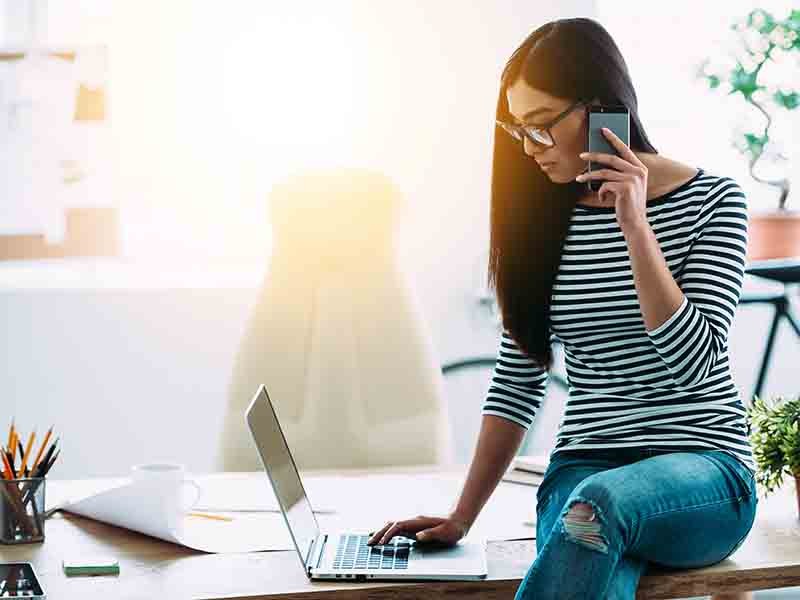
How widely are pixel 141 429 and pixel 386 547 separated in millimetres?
1814

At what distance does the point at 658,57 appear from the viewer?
311 centimetres

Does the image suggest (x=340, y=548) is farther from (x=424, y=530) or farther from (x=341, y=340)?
(x=341, y=340)

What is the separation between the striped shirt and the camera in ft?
4.28

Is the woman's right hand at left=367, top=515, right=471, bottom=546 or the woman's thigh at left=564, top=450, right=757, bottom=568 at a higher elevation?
the woman's thigh at left=564, top=450, right=757, bottom=568

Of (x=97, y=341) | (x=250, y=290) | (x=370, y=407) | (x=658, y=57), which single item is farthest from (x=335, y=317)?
(x=658, y=57)

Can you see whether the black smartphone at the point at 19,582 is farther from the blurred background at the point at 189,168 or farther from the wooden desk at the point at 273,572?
the blurred background at the point at 189,168

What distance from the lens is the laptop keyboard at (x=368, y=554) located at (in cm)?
120

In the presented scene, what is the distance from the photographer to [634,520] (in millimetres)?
1119

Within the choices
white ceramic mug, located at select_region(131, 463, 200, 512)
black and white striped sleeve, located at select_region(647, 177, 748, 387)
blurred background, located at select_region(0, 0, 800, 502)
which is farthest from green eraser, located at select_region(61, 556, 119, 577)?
blurred background, located at select_region(0, 0, 800, 502)

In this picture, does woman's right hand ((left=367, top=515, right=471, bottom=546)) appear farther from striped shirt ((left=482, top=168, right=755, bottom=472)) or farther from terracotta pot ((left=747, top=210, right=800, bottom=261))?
terracotta pot ((left=747, top=210, right=800, bottom=261))

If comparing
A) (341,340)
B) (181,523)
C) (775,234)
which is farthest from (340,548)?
(775,234)

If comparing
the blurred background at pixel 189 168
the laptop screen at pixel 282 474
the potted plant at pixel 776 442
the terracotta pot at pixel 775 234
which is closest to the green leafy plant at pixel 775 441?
the potted plant at pixel 776 442

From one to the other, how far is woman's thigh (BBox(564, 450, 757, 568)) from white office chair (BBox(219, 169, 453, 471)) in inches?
35.6

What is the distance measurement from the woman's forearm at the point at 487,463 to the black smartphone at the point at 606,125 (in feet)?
1.20
